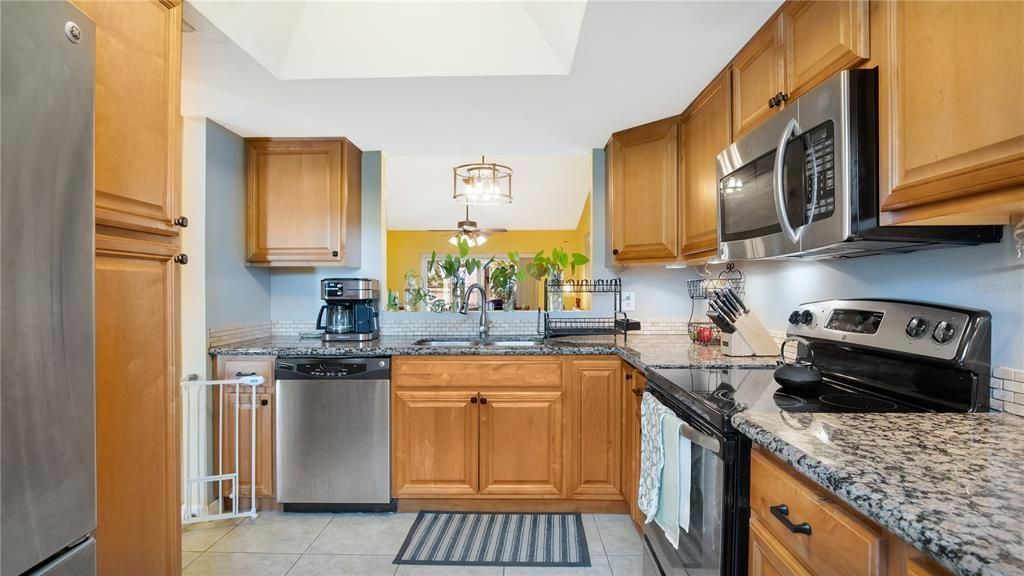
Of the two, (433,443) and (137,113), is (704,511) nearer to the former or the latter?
(433,443)

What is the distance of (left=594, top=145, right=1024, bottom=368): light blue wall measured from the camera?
108cm

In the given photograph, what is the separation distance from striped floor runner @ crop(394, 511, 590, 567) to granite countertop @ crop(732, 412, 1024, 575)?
53.5 inches

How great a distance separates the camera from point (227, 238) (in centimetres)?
259

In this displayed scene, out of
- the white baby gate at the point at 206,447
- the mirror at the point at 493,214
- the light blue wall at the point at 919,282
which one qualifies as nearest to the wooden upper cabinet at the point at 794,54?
the light blue wall at the point at 919,282

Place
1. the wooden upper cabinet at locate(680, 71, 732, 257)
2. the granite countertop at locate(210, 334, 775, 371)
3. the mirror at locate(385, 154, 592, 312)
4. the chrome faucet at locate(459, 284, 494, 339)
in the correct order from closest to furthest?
1. the wooden upper cabinet at locate(680, 71, 732, 257)
2. the granite countertop at locate(210, 334, 775, 371)
3. the chrome faucet at locate(459, 284, 494, 339)
4. the mirror at locate(385, 154, 592, 312)

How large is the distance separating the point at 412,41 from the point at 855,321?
1948mm

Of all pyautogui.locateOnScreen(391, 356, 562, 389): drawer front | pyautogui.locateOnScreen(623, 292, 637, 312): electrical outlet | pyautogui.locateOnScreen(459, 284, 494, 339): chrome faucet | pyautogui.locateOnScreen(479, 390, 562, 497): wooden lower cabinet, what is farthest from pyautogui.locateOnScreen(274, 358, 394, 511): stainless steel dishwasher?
pyautogui.locateOnScreen(623, 292, 637, 312): electrical outlet

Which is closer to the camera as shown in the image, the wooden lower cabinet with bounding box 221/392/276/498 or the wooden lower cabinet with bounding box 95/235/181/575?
the wooden lower cabinet with bounding box 95/235/181/575

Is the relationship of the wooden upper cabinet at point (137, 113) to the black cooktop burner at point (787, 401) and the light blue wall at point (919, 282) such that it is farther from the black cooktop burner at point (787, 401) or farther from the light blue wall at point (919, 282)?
the light blue wall at point (919, 282)

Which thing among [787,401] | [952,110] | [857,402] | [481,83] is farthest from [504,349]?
[952,110]

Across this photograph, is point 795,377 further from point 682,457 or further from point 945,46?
point 945,46

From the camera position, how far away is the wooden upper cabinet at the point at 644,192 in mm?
2453

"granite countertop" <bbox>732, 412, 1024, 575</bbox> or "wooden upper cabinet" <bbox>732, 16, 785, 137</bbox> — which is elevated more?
"wooden upper cabinet" <bbox>732, 16, 785, 137</bbox>

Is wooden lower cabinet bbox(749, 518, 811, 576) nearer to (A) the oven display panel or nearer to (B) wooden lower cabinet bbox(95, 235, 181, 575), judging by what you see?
(A) the oven display panel
